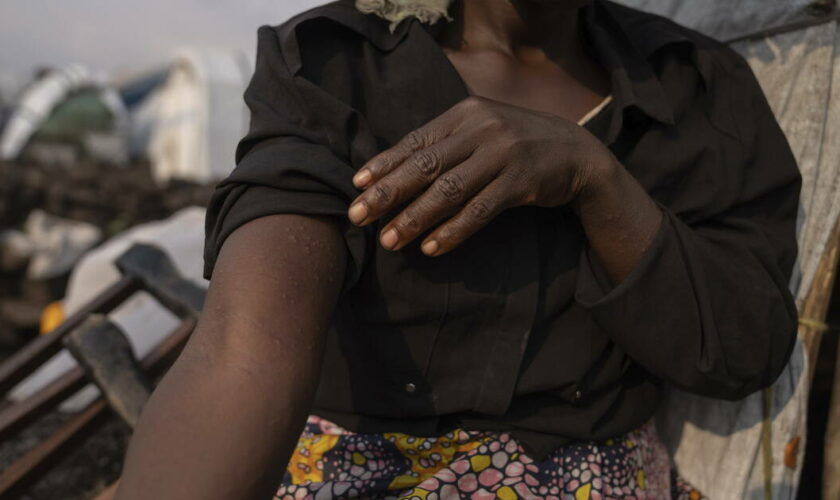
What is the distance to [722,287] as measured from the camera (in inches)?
54.9

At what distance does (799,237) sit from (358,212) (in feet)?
3.59

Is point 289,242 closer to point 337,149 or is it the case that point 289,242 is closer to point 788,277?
point 337,149

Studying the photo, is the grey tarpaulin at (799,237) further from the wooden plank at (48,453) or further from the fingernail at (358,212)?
the wooden plank at (48,453)

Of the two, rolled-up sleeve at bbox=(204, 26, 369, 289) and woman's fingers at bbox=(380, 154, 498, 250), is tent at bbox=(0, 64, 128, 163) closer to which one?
rolled-up sleeve at bbox=(204, 26, 369, 289)

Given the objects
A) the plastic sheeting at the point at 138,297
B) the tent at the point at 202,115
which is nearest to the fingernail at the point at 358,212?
the plastic sheeting at the point at 138,297

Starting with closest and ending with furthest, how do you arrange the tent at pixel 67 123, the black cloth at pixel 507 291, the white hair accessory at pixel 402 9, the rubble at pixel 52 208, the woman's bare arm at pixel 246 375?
the woman's bare arm at pixel 246 375, the black cloth at pixel 507 291, the white hair accessory at pixel 402 9, the rubble at pixel 52 208, the tent at pixel 67 123

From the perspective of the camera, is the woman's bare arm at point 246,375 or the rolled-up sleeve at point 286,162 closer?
the woman's bare arm at point 246,375

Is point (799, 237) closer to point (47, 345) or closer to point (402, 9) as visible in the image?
point (402, 9)

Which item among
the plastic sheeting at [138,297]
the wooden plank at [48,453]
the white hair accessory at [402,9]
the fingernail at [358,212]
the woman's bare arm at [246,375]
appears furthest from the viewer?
the plastic sheeting at [138,297]

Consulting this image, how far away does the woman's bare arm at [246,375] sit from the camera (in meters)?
0.93

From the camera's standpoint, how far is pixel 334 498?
1337 millimetres

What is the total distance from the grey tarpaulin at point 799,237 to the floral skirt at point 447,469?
33 centimetres

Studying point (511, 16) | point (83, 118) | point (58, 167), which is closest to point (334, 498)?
point (511, 16)

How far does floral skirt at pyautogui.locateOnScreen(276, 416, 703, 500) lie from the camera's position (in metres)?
1.34
